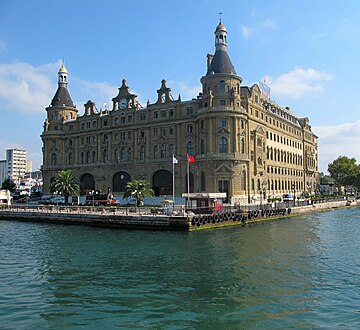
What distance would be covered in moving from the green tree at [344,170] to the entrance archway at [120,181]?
85367mm

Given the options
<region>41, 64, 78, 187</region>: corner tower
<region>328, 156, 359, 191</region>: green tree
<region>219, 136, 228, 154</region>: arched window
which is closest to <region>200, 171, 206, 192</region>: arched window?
<region>219, 136, 228, 154</region>: arched window

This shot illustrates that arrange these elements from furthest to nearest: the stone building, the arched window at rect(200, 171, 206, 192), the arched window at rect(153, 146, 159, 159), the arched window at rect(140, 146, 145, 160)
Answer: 1. the arched window at rect(140, 146, 145, 160)
2. the arched window at rect(153, 146, 159, 159)
3. the arched window at rect(200, 171, 206, 192)
4. the stone building

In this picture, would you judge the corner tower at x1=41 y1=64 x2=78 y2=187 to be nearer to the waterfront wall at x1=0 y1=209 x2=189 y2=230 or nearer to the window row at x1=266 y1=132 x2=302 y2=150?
the waterfront wall at x1=0 y1=209 x2=189 y2=230

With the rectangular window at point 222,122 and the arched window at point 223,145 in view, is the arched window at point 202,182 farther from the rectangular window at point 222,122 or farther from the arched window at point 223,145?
the rectangular window at point 222,122

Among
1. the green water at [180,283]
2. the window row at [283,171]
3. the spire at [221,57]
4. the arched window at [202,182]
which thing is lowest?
the green water at [180,283]

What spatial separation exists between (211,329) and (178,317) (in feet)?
6.76

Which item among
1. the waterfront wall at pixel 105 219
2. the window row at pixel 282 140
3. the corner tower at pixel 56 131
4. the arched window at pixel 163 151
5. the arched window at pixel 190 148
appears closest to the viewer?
the waterfront wall at pixel 105 219

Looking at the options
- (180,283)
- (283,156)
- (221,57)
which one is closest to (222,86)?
(221,57)

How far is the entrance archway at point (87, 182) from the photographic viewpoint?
108125 millimetres

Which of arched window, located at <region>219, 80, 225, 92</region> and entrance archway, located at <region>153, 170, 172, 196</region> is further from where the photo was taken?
entrance archway, located at <region>153, 170, 172, 196</region>

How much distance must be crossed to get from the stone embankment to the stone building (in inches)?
688

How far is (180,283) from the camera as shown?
24766 millimetres

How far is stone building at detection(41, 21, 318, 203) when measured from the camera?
83.1m

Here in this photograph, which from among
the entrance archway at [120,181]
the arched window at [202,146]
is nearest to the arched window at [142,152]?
the entrance archway at [120,181]
